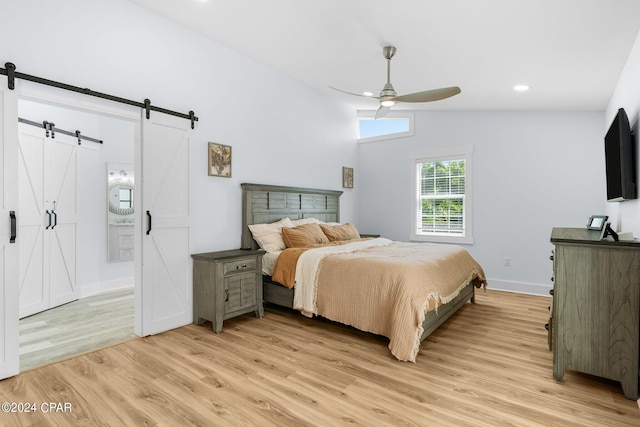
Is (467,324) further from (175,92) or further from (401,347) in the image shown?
(175,92)

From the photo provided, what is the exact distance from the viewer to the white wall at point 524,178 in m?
4.54

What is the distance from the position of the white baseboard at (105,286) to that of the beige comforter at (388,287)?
124 inches

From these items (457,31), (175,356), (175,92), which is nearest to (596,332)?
(457,31)

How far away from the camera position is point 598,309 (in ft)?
7.32

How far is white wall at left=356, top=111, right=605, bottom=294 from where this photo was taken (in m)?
4.54

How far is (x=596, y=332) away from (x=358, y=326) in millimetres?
1707

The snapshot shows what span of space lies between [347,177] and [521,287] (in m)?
3.21

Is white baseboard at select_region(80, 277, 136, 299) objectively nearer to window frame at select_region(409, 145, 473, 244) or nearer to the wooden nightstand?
the wooden nightstand

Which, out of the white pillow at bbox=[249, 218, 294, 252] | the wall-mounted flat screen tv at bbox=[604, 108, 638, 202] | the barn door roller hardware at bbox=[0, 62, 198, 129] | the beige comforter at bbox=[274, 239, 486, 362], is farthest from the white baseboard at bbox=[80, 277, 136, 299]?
the wall-mounted flat screen tv at bbox=[604, 108, 638, 202]

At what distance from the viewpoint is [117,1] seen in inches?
119

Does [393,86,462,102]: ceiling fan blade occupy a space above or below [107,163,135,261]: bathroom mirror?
above

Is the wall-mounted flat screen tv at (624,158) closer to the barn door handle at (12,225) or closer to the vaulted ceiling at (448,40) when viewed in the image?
the vaulted ceiling at (448,40)

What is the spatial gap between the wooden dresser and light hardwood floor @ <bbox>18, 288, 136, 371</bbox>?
11.8 feet

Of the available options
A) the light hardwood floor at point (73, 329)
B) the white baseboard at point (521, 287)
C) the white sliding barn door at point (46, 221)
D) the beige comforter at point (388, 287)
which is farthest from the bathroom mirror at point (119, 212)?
the white baseboard at point (521, 287)
